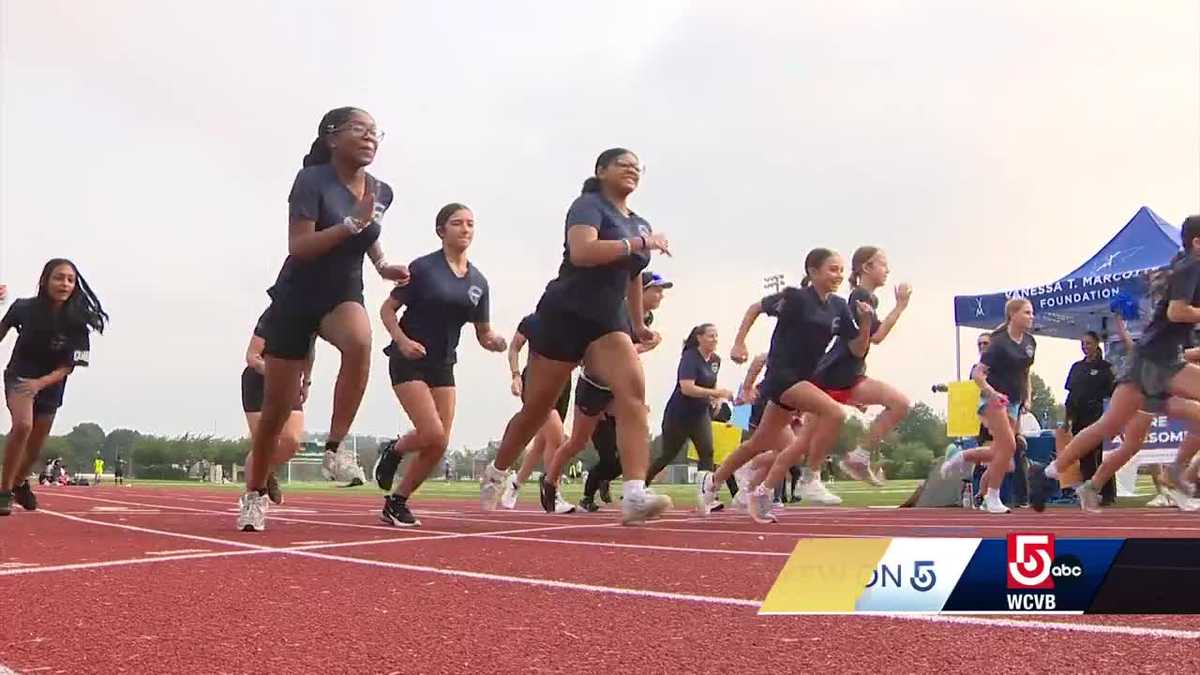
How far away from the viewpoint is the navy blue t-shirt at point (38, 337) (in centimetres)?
692

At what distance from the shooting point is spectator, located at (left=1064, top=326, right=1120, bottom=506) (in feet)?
35.9

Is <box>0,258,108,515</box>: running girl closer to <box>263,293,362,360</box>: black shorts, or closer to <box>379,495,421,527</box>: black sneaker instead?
<box>379,495,421,527</box>: black sneaker

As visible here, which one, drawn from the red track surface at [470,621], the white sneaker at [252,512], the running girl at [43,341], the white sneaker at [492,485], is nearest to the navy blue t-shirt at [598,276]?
the red track surface at [470,621]

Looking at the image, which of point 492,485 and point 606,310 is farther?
point 492,485

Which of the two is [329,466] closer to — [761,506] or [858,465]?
[761,506]

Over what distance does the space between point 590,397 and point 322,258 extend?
3.92 metres

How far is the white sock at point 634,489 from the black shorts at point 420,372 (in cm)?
183

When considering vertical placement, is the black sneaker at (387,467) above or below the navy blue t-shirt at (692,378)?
below

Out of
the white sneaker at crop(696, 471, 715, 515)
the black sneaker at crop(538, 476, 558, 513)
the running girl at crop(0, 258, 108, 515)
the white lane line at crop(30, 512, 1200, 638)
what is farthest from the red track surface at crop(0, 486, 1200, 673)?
the black sneaker at crop(538, 476, 558, 513)

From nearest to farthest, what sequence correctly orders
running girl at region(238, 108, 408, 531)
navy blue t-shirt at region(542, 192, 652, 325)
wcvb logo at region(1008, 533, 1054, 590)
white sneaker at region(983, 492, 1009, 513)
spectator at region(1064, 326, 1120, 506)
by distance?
wcvb logo at region(1008, 533, 1054, 590)
running girl at region(238, 108, 408, 531)
navy blue t-shirt at region(542, 192, 652, 325)
white sneaker at region(983, 492, 1009, 513)
spectator at region(1064, 326, 1120, 506)

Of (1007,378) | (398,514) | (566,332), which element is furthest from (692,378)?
(566,332)

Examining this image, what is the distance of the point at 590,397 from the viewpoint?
840 centimetres

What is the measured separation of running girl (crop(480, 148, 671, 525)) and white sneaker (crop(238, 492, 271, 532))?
5.04ft

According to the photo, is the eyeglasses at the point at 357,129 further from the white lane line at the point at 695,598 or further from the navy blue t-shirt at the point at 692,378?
the navy blue t-shirt at the point at 692,378
